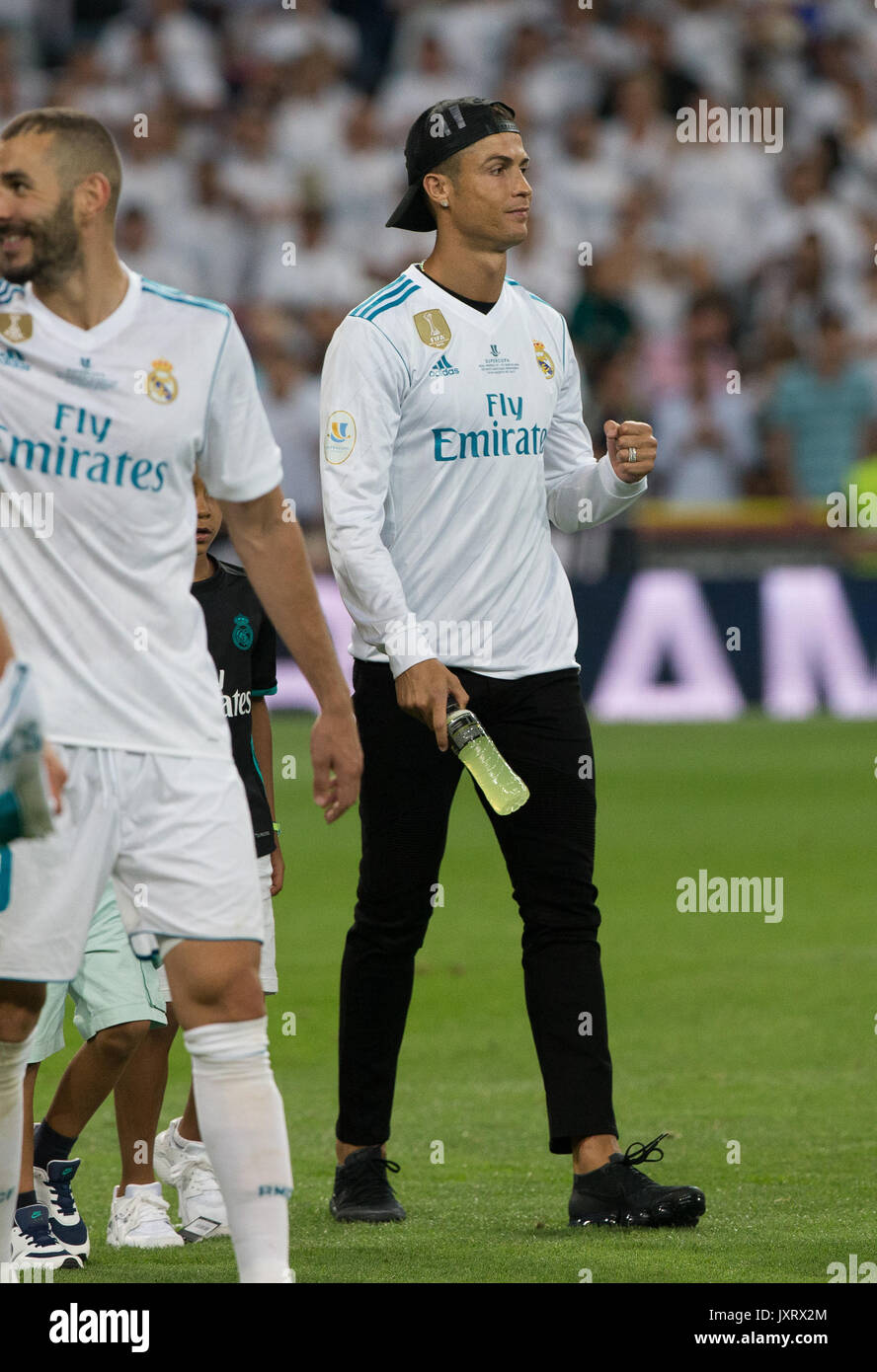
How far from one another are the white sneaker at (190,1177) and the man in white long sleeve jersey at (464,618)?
30 cm

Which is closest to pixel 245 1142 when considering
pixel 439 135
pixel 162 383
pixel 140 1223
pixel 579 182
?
pixel 140 1223

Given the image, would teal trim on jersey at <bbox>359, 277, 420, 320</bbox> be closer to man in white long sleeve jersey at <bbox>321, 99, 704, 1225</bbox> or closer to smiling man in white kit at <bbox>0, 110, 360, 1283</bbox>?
man in white long sleeve jersey at <bbox>321, 99, 704, 1225</bbox>

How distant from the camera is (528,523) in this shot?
5.32 meters

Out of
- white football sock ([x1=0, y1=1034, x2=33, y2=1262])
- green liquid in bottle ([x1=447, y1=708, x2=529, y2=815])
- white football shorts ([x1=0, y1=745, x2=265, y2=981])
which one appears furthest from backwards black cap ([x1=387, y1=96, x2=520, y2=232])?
white football sock ([x1=0, y1=1034, x2=33, y2=1262])

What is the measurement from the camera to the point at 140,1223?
4906 millimetres

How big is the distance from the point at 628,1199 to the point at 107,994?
4.10 ft

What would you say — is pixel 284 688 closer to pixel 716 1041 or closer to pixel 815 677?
pixel 815 677

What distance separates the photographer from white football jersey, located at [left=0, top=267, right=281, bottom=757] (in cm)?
383

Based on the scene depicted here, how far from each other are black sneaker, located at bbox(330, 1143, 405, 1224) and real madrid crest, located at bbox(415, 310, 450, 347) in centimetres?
190

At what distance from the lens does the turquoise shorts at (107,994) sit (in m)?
4.78

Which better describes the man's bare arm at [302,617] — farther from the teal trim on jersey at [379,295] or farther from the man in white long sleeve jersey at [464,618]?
the teal trim on jersey at [379,295]

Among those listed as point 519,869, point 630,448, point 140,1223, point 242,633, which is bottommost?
point 140,1223

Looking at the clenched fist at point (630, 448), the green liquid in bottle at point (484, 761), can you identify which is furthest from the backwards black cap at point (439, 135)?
the green liquid in bottle at point (484, 761)

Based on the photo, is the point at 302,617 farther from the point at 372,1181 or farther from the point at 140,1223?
the point at 372,1181
